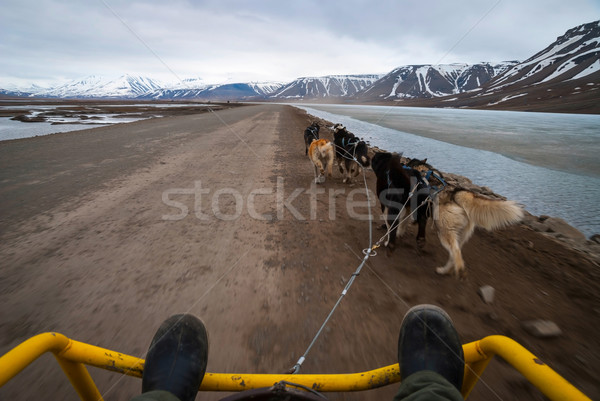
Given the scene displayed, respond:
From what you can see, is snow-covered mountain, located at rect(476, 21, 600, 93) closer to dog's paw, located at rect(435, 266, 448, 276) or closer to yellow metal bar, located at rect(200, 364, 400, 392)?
dog's paw, located at rect(435, 266, 448, 276)

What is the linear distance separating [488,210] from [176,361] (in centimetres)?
339

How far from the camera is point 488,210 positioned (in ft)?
9.45

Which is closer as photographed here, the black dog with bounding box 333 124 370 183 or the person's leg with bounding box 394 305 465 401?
the person's leg with bounding box 394 305 465 401

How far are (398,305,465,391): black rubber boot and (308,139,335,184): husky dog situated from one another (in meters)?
5.66

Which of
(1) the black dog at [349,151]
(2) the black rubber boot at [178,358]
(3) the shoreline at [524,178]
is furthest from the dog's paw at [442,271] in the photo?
(1) the black dog at [349,151]

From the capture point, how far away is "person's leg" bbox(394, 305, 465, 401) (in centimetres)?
148

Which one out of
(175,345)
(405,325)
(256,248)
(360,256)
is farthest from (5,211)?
(405,325)

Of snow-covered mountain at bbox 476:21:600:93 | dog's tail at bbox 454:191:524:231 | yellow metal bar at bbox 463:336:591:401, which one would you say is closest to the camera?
yellow metal bar at bbox 463:336:591:401

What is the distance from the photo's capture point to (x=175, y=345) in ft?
5.89

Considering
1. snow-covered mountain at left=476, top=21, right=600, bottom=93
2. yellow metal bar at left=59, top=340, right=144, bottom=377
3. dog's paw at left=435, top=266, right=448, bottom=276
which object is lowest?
dog's paw at left=435, top=266, right=448, bottom=276

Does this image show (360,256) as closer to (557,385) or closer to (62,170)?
(557,385)

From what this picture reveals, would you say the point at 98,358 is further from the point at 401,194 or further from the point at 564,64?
the point at 564,64

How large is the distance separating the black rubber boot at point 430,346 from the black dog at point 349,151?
5351 millimetres

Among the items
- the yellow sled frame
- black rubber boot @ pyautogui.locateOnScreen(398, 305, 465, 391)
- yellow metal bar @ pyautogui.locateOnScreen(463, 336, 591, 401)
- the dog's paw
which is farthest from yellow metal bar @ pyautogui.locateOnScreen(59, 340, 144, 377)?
the dog's paw
